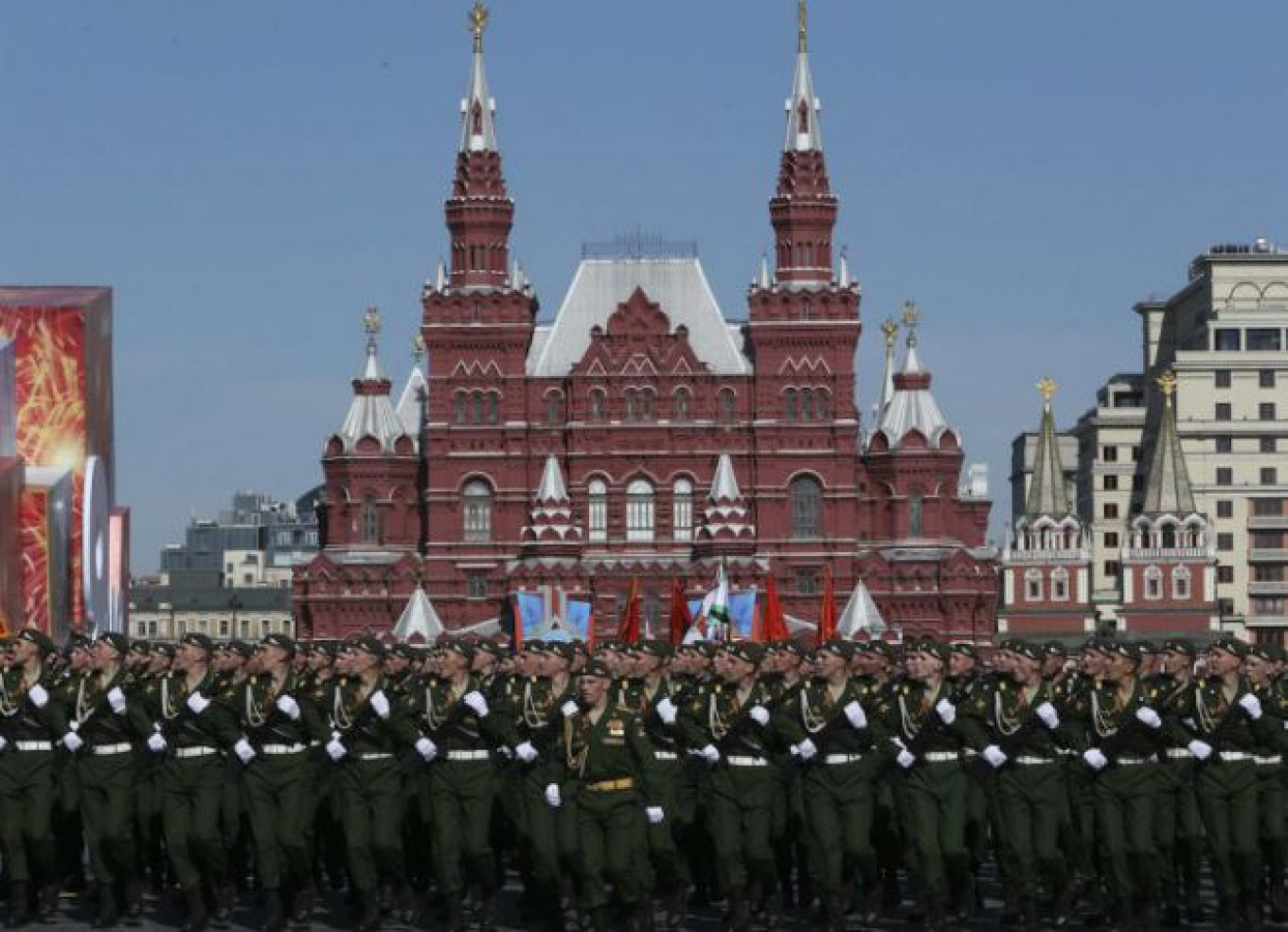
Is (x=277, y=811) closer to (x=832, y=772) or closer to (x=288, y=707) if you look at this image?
(x=288, y=707)

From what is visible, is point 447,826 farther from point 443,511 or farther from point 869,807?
point 443,511

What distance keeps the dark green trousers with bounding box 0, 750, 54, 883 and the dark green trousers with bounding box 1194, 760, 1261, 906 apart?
848 cm

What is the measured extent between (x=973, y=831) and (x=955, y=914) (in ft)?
2.11

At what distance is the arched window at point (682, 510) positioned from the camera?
88188 millimetres

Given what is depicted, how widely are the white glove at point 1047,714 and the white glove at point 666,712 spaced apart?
2.60 metres

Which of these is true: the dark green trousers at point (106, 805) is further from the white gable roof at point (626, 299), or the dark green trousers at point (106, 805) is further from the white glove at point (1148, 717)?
the white gable roof at point (626, 299)

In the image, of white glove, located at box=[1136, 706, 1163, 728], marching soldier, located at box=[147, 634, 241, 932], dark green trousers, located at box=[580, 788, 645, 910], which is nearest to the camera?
dark green trousers, located at box=[580, 788, 645, 910]

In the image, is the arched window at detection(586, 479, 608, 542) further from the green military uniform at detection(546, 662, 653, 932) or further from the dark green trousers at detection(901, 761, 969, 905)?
the green military uniform at detection(546, 662, 653, 932)

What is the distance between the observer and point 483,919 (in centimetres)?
2098

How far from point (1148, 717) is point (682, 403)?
68611 mm

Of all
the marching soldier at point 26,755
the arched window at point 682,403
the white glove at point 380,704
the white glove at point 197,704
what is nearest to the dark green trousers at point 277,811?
the white glove at point 197,704

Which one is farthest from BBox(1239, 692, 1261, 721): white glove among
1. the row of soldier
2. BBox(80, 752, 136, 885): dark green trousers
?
BBox(80, 752, 136, 885): dark green trousers

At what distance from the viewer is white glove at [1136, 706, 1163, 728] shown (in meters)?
20.3

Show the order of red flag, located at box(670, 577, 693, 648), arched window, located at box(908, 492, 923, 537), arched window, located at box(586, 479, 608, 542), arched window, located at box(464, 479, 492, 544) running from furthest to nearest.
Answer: arched window, located at box(464, 479, 492, 544) < arched window, located at box(908, 492, 923, 537) < arched window, located at box(586, 479, 608, 542) < red flag, located at box(670, 577, 693, 648)
